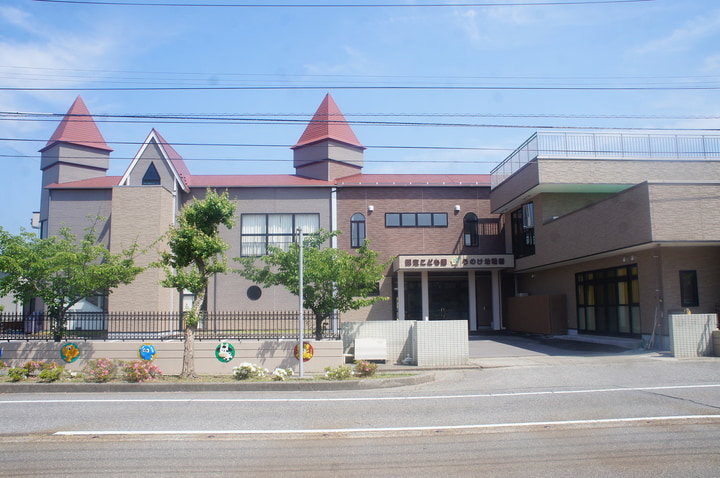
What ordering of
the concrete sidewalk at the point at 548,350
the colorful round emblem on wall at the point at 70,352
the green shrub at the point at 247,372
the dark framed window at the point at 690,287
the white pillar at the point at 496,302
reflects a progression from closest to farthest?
the green shrub at the point at 247,372
the colorful round emblem on wall at the point at 70,352
the concrete sidewalk at the point at 548,350
the dark framed window at the point at 690,287
the white pillar at the point at 496,302

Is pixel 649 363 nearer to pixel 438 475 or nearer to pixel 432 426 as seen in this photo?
pixel 432 426

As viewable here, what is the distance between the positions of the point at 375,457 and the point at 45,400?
323 inches

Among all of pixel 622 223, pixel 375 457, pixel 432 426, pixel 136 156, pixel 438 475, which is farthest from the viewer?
pixel 136 156

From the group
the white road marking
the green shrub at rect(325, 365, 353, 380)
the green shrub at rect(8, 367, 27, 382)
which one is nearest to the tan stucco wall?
the green shrub at rect(8, 367, 27, 382)

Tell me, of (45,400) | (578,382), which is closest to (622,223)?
(578,382)

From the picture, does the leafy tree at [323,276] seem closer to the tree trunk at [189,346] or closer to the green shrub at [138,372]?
the tree trunk at [189,346]

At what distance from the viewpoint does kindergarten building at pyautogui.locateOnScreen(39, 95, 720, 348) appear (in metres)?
22.6

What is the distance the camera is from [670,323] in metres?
16.6

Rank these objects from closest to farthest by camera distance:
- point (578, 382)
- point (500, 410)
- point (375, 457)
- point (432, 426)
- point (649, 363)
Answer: point (375, 457) → point (432, 426) → point (500, 410) → point (578, 382) → point (649, 363)

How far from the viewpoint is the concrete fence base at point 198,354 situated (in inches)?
621

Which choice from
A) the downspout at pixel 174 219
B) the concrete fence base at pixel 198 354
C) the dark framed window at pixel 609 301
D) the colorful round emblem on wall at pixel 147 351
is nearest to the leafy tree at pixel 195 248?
the concrete fence base at pixel 198 354

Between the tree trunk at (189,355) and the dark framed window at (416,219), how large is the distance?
16583 millimetres

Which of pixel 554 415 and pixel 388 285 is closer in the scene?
pixel 554 415

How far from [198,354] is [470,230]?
18575 mm
